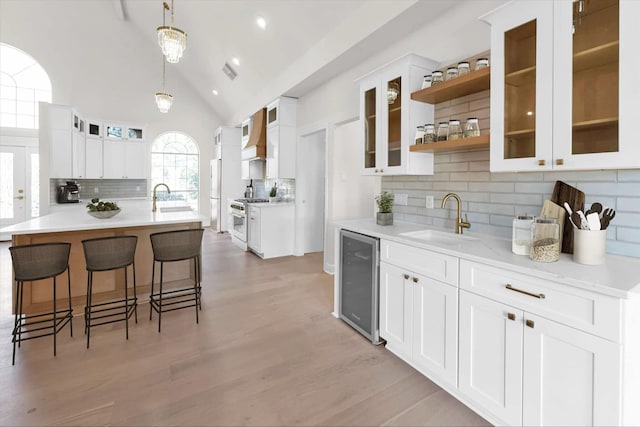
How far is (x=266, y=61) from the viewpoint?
5.14 m

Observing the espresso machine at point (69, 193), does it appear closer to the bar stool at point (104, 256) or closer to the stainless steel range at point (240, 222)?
the stainless steel range at point (240, 222)

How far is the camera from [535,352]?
4.77ft

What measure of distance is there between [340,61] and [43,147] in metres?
6.00

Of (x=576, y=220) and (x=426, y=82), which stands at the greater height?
(x=426, y=82)

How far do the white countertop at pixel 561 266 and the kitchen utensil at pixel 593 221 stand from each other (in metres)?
0.19

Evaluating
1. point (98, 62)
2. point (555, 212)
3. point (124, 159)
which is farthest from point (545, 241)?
point (98, 62)

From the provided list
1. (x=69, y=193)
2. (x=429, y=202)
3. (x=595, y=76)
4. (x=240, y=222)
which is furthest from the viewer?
(x=69, y=193)

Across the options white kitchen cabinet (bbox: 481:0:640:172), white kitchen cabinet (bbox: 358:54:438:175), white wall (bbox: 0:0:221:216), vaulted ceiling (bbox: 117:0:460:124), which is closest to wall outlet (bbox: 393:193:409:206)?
white kitchen cabinet (bbox: 358:54:438:175)

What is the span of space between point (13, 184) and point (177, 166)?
339 cm

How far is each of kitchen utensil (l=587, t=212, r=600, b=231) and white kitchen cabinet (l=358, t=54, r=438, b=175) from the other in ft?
4.25

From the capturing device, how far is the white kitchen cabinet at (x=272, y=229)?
Result: 5367 mm

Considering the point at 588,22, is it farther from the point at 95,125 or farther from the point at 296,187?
the point at 95,125

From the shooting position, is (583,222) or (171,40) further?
(171,40)

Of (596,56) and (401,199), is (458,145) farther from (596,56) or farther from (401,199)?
(401,199)
